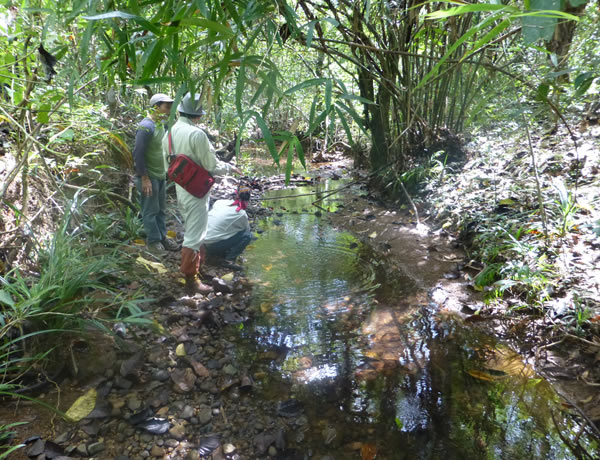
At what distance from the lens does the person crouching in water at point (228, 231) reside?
3.97 m

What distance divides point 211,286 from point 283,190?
452 centimetres

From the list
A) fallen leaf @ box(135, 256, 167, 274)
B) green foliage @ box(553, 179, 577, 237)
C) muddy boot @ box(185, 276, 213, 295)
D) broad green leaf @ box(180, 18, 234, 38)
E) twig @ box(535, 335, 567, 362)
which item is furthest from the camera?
fallen leaf @ box(135, 256, 167, 274)

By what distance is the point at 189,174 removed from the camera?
3.29 meters

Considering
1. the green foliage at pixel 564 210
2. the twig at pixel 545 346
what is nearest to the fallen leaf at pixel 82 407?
the twig at pixel 545 346

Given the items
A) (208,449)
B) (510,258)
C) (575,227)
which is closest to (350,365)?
(208,449)

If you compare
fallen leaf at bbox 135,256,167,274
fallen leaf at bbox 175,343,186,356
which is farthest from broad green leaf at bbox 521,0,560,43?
fallen leaf at bbox 135,256,167,274

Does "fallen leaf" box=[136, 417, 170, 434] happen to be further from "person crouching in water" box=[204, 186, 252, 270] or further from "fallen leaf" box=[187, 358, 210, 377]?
"person crouching in water" box=[204, 186, 252, 270]

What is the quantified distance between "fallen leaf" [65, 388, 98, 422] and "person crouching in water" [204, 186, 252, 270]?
2.09 meters

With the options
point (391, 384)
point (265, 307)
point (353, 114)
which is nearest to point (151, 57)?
point (353, 114)

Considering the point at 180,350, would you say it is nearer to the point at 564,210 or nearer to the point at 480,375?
the point at 480,375

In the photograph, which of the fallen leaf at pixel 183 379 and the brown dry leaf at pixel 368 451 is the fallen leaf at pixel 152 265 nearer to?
the fallen leaf at pixel 183 379

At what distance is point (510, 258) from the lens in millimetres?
3064

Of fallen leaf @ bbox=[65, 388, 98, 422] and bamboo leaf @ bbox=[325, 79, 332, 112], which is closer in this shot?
bamboo leaf @ bbox=[325, 79, 332, 112]

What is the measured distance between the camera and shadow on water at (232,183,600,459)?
1.87m
